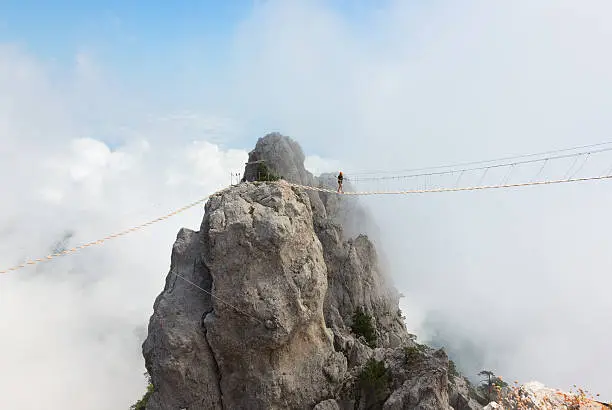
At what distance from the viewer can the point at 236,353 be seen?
3048 centimetres

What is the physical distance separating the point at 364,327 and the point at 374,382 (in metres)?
10.3

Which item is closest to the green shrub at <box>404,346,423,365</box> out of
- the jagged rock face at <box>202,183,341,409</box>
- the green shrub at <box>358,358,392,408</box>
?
the green shrub at <box>358,358,392,408</box>

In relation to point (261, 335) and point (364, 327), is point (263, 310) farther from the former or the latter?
point (364, 327)

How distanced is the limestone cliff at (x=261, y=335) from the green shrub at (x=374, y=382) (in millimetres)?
74

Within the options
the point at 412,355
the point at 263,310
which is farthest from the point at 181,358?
the point at 412,355

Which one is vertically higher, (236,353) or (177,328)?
(177,328)

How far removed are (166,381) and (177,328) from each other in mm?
3804

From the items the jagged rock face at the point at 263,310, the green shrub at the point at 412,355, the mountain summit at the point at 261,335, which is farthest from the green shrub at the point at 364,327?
the jagged rock face at the point at 263,310

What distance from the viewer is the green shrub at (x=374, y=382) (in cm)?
3145

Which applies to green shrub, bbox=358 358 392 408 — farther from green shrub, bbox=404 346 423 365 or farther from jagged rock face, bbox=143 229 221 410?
jagged rock face, bbox=143 229 221 410

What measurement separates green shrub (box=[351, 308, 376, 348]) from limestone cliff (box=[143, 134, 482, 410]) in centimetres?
567

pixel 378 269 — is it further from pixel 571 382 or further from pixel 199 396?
pixel 571 382

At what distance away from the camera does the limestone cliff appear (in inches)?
1181

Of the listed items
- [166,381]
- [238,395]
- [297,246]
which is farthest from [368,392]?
[166,381]
